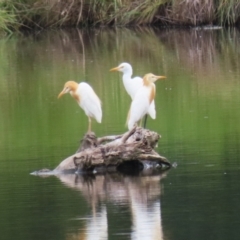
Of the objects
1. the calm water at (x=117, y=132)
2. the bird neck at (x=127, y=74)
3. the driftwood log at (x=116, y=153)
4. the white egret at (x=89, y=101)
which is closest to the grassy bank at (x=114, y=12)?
the calm water at (x=117, y=132)

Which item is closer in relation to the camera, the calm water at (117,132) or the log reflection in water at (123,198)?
the log reflection in water at (123,198)

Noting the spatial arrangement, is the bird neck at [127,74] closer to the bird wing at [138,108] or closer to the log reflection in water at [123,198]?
the bird wing at [138,108]

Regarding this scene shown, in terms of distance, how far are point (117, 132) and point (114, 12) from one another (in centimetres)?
2040

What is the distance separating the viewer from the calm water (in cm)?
802

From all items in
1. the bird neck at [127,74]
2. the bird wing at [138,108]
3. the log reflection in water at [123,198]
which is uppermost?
the bird neck at [127,74]

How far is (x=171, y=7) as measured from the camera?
3134 cm

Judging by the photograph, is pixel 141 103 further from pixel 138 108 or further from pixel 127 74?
pixel 127 74

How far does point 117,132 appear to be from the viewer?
1258 centimetres

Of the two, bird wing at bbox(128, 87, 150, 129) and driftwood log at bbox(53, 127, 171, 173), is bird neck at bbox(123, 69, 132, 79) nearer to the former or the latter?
bird wing at bbox(128, 87, 150, 129)

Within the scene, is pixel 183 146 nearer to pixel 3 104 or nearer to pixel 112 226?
pixel 112 226

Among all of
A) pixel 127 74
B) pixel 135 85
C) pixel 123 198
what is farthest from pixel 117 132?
pixel 123 198

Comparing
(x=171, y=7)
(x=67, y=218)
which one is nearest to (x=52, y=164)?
(x=67, y=218)

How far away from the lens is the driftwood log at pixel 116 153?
10219 mm

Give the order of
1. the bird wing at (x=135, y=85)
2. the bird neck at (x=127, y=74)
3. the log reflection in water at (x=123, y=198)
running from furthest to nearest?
1. the bird neck at (x=127, y=74)
2. the bird wing at (x=135, y=85)
3. the log reflection in water at (x=123, y=198)
